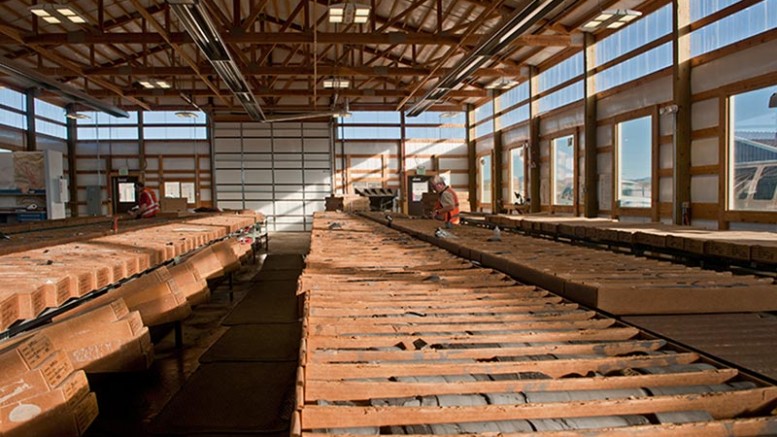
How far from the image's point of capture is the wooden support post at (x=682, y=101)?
11.2 m

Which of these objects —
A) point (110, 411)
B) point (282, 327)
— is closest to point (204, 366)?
point (110, 411)

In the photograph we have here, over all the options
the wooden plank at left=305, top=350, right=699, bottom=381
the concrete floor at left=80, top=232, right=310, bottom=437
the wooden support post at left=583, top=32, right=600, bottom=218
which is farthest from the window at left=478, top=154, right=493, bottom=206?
the wooden plank at left=305, top=350, right=699, bottom=381

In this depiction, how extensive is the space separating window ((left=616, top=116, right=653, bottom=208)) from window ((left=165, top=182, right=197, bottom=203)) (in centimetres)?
1912

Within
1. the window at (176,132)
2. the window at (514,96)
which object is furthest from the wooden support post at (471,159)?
the window at (176,132)

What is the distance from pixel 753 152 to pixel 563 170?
7633 millimetres

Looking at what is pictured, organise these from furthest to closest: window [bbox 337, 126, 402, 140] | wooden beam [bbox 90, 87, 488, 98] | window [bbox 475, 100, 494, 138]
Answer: window [bbox 337, 126, 402, 140], window [bbox 475, 100, 494, 138], wooden beam [bbox 90, 87, 488, 98]

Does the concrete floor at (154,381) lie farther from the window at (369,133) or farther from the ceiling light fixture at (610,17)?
the window at (369,133)

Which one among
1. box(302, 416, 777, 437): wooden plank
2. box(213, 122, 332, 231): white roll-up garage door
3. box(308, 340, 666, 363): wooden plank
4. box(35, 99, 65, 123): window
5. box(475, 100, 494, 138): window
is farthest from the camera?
box(213, 122, 332, 231): white roll-up garage door

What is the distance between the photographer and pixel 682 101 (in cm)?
1126

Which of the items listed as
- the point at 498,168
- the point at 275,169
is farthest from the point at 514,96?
the point at 275,169

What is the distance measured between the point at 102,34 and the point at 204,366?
10734 mm

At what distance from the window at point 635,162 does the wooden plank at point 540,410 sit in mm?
12457

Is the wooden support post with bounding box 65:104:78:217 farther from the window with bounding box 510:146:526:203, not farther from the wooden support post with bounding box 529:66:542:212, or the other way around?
the wooden support post with bounding box 529:66:542:212

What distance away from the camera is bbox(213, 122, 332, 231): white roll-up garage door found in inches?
1014
